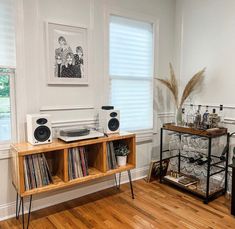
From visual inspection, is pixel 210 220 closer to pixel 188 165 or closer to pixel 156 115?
pixel 188 165

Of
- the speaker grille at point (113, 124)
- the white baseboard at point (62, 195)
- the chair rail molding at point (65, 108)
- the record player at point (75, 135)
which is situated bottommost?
the white baseboard at point (62, 195)

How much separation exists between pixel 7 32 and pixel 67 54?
0.60 m

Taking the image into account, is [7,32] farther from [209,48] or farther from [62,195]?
[209,48]

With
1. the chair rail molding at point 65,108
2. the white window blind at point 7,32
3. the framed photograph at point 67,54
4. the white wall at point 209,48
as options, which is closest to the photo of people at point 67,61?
the framed photograph at point 67,54

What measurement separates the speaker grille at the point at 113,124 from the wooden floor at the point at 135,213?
82cm

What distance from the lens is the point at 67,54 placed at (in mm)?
2541

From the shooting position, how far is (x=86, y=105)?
274 cm

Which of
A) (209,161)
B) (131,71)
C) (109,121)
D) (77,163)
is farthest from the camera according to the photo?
(131,71)

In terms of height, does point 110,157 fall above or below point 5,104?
below

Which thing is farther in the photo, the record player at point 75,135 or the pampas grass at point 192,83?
the pampas grass at point 192,83

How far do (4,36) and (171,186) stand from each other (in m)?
2.56

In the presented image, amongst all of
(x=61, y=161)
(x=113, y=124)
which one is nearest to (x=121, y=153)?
(x=113, y=124)

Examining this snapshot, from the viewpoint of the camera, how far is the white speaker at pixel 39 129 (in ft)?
7.15

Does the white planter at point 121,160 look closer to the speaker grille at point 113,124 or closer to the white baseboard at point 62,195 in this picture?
the speaker grille at point 113,124
